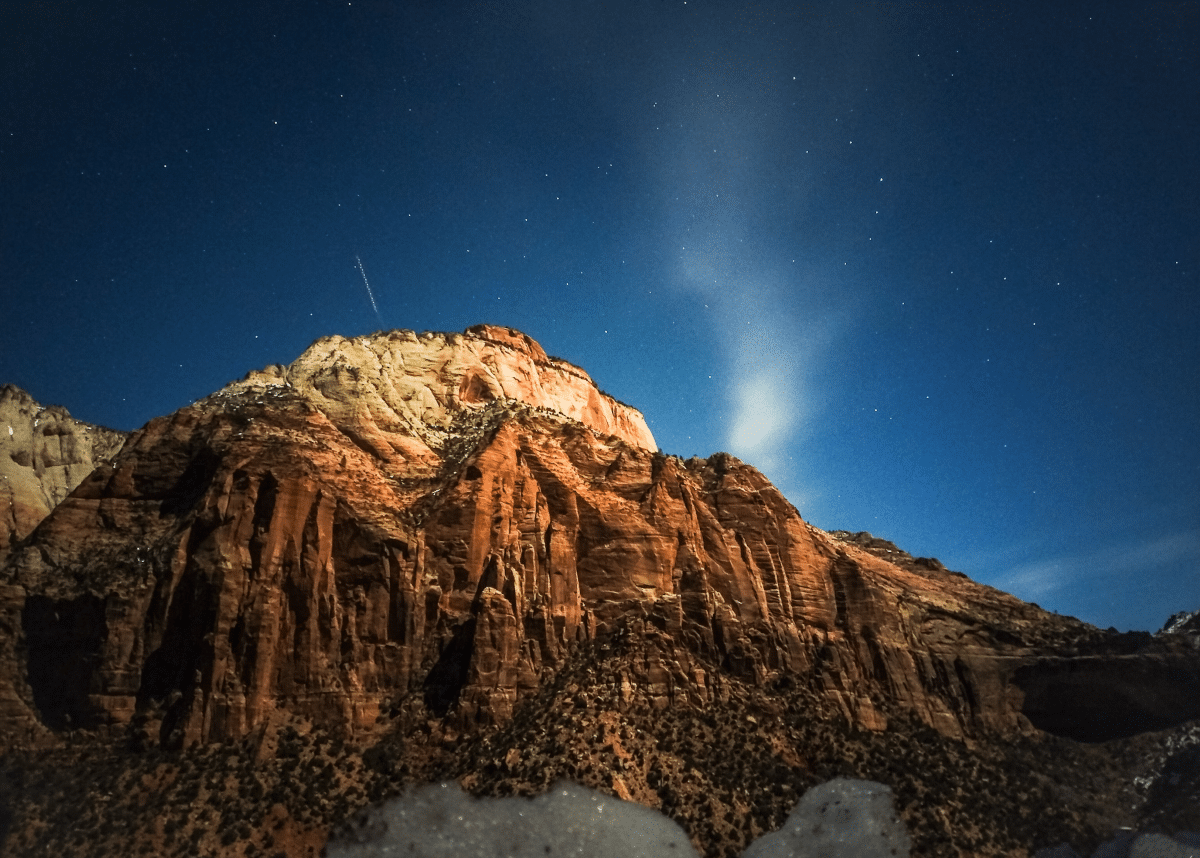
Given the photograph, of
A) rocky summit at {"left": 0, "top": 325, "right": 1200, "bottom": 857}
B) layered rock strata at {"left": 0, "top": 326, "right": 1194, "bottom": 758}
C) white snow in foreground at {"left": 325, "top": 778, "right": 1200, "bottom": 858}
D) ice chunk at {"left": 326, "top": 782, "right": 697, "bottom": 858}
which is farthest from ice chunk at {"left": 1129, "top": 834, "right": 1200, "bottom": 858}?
ice chunk at {"left": 326, "top": 782, "right": 697, "bottom": 858}

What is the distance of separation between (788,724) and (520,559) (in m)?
18.7

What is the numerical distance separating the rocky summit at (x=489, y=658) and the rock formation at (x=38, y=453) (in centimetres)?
144

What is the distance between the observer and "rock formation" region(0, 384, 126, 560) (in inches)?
2256

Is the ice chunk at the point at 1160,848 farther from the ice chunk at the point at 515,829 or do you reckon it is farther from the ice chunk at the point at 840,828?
the ice chunk at the point at 515,829

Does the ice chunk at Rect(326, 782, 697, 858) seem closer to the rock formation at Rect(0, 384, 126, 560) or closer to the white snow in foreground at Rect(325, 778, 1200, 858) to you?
the white snow in foreground at Rect(325, 778, 1200, 858)

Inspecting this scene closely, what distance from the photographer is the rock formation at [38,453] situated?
57312mm

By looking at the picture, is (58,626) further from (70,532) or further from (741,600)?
(741,600)

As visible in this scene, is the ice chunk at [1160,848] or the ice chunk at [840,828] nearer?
the ice chunk at [840,828]

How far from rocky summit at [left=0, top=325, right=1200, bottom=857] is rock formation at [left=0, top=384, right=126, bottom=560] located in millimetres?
1436

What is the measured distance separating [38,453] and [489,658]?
175ft

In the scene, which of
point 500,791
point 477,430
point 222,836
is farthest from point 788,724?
point 477,430

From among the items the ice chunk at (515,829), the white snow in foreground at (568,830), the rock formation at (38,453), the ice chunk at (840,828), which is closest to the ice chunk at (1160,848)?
the ice chunk at (840,828)

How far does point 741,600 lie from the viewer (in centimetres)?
4756

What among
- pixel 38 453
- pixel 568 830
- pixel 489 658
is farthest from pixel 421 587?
pixel 38 453
